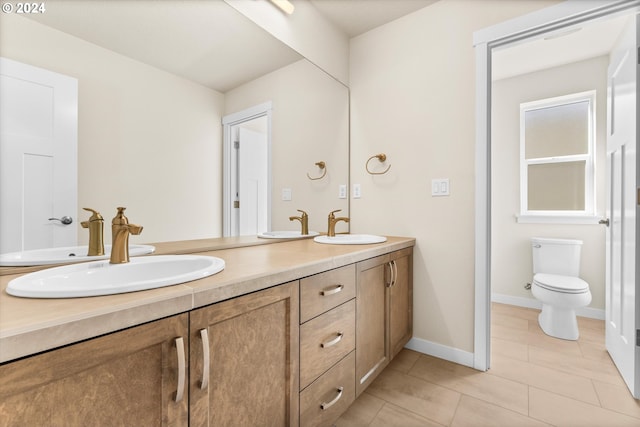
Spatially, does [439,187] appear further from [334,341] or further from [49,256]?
[49,256]

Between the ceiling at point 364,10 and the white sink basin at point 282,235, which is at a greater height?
the ceiling at point 364,10

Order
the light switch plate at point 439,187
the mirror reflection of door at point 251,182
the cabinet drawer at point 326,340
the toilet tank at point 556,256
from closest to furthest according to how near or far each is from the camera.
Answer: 1. the cabinet drawer at point 326,340
2. the mirror reflection of door at point 251,182
3. the light switch plate at point 439,187
4. the toilet tank at point 556,256

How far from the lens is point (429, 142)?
77.6 inches

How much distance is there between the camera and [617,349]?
1766 mm

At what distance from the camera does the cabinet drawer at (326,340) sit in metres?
1.06

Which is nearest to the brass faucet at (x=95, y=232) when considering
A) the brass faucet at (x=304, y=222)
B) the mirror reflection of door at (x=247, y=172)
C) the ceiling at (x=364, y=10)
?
the mirror reflection of door at (x=247, y=172)

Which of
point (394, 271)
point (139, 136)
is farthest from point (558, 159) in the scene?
point (139, 136)

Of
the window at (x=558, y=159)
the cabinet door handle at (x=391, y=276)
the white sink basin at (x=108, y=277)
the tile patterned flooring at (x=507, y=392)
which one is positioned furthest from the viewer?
the window at (x=558, y=159)

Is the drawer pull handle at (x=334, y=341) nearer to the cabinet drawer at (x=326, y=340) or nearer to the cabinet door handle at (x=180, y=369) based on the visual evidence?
the cabinet drawer at (x=326, y=340)

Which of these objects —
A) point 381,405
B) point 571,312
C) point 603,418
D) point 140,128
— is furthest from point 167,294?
point 571,312

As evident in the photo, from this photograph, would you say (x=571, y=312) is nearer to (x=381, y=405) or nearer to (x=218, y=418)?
(x=381, y=405)

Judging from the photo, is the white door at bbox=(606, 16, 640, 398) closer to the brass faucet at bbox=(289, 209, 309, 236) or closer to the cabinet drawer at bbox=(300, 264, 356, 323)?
the cabinet drawer at bbox=(300, 264, 356, 323)

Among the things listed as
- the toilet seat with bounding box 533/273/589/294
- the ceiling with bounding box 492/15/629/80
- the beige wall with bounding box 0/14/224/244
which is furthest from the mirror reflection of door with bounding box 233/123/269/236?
the toilet seat with bounding box 533/273/589/294

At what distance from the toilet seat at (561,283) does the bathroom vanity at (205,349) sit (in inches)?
68.8
